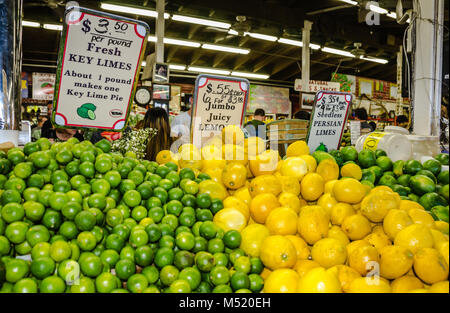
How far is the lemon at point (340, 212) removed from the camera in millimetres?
1730

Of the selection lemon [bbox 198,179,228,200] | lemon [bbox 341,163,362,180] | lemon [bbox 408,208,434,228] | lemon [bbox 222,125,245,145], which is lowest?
lemon [bbox 408,208,434,228]

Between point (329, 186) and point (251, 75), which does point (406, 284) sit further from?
point (251, 75)

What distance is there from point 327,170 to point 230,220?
752 millimetres

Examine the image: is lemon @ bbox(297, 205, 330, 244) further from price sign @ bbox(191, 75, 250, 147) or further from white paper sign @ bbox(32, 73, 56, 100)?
white paper sign @ bbox(32, 73, 56, 100)

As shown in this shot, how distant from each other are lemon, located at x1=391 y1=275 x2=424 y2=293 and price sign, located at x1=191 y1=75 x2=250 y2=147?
78.0 inches

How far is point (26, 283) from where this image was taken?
124 centimetres

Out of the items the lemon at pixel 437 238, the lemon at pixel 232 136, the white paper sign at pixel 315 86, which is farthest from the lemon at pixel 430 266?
the white paper sign at pixel 315 86

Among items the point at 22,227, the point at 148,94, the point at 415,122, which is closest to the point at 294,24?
the point at 148,94

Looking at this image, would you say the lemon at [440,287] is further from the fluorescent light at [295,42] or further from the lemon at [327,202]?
the fluorescent light at [295,42]

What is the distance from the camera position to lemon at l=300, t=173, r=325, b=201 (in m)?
1.93

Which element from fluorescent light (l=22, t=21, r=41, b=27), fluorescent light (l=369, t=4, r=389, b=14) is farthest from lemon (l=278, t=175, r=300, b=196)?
fluorescent light (l=22, t=21, r=41, b=27)

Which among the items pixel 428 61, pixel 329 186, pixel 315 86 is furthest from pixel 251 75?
pixel 329 186
